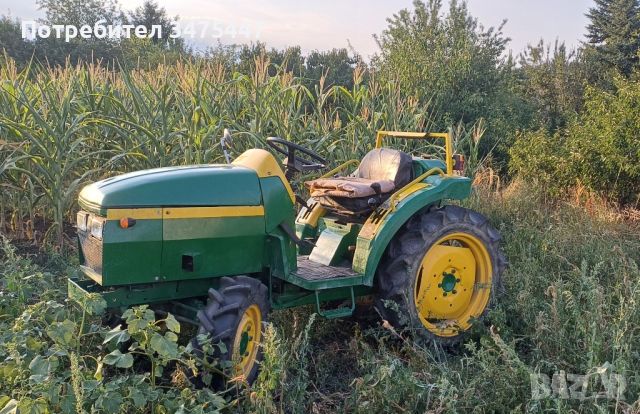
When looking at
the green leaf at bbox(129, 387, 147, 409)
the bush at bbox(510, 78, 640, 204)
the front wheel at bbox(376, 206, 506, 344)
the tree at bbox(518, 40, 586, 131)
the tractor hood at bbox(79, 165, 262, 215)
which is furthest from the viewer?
the tree at bbox(518, 40, 586, 131)

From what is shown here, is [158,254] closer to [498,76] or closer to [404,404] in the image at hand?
[404,404]

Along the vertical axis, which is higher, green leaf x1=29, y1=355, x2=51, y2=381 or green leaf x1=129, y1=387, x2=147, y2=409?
green leaf x1=29, y1=355, x2=51, y2=381

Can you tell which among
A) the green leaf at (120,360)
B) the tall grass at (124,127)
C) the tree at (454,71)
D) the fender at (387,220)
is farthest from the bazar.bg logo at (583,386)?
the tree at (454,71)

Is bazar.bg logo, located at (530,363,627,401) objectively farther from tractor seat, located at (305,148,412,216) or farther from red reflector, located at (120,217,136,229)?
red reflector, located at (120,217,136,229)

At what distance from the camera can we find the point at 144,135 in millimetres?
5469

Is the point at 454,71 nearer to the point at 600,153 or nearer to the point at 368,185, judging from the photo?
the point at 600,153

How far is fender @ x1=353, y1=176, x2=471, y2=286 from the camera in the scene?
354cm

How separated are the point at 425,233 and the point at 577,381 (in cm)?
128

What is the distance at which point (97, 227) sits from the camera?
2.87 meters

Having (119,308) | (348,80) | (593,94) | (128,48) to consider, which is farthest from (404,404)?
(128,48)

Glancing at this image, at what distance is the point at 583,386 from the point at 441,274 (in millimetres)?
1357

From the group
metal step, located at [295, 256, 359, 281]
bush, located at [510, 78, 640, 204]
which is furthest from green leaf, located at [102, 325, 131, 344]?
bush, located at [510, 78, 640, 204]

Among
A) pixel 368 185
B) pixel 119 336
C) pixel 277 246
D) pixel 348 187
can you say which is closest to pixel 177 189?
pixel 277 246

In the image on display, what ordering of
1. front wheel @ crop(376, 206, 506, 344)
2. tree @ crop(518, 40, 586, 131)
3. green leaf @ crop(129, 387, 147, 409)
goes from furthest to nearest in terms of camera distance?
1. tree @ crop(518, 40, 586, 131)
2. front wheel @ crop(376, 206, 506, 344)
3. green leaf @ crop(129, 387, 147, 409)
